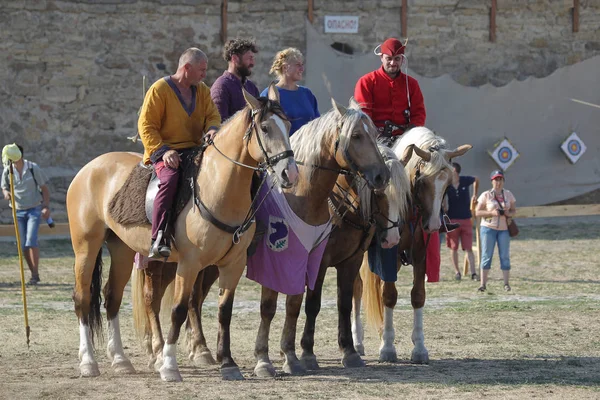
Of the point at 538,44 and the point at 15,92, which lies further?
the point at 538,44

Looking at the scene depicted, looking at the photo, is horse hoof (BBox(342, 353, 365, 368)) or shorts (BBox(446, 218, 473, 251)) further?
shorts (BBox(446, 218, 473, 251))

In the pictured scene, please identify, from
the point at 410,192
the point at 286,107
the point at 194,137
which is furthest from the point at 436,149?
the point at 194,137

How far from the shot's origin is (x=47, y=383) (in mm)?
7855

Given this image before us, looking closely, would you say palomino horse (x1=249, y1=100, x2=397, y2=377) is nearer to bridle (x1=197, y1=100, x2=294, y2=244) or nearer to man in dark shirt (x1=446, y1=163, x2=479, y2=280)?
bridle (x1=197, y1=100, x2=294, y2=244)

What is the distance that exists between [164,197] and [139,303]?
1529 millimetres

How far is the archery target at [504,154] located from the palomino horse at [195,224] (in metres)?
12.6

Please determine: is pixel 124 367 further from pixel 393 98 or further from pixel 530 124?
pixel 530 124

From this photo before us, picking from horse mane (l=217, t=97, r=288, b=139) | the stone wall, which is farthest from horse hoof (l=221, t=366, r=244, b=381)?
the stone wall

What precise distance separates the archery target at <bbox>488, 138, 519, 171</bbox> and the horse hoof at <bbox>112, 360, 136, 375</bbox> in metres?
12.9

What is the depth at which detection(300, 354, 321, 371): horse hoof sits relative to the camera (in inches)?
338

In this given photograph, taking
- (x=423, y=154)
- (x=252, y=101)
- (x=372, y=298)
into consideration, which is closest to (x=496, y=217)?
(x=372, y=298)

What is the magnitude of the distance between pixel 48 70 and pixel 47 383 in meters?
11.8

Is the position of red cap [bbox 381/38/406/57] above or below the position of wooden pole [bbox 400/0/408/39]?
below

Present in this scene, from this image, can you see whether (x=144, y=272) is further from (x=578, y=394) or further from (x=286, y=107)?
(x=578, y=394)
